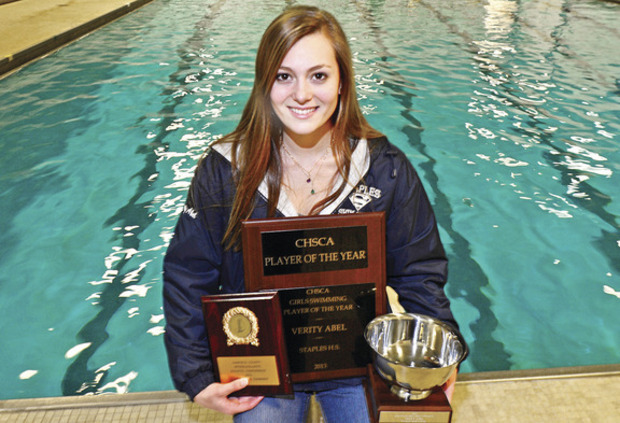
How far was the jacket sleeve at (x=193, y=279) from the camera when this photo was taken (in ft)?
4.03

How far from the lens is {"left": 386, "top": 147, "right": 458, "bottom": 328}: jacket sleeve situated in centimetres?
132

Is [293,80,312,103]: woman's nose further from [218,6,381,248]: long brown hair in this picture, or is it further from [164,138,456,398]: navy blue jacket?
[164,138,456,398]: navy blue jacket

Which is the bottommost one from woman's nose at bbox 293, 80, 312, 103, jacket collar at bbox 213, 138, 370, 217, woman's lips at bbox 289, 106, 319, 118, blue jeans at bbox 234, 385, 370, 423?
blue jeans at bbox 234, 385, 370, 423

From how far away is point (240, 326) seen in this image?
1.11 meters

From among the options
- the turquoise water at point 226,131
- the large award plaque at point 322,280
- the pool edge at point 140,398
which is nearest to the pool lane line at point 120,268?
the turquoise water at point 226,131

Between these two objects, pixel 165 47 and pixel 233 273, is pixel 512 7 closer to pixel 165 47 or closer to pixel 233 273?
pixel 165 47

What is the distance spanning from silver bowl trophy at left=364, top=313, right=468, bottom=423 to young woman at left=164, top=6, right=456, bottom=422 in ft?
0.34

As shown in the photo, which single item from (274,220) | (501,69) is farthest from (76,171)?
(501,69)

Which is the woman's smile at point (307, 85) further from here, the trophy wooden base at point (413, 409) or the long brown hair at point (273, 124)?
the trophy wooden base at point (413, 409)

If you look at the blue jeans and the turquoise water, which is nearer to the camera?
the blue jeans

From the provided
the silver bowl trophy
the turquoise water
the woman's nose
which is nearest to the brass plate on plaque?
the silver bowl trophy

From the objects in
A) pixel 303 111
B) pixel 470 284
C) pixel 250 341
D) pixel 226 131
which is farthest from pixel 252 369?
pixel 226 131

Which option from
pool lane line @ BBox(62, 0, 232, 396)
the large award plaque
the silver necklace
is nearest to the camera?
the large award plaque

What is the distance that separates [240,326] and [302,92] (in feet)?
1.81
